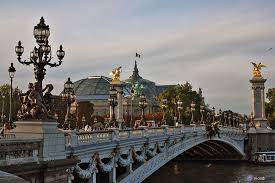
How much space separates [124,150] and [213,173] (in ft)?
104

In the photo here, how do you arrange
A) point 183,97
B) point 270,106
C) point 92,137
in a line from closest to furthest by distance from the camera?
point 92,137
point 183,97
point 270,106

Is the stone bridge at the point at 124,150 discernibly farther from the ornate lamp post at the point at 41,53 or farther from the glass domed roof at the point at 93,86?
the glass domed roof at the point at 93,86

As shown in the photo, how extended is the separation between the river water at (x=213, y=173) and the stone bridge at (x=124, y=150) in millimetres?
4785

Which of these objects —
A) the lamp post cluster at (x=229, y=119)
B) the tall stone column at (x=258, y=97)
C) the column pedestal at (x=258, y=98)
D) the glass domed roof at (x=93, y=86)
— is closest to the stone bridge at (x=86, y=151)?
the column pedestal at (x=258, y=98)

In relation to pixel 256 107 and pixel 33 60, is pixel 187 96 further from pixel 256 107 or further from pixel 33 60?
Result: pixel 33 60

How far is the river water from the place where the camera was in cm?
4819

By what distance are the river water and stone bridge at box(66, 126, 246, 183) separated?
4.79 m

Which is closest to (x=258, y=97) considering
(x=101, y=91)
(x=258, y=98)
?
(x=258, y=98)

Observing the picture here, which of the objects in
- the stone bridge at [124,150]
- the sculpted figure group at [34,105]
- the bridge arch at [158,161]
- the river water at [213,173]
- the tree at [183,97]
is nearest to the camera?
the sculpted figure group at [34,105]

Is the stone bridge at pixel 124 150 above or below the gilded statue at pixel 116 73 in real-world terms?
below

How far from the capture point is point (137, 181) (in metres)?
28.6

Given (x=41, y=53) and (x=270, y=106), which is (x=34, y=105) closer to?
(x=41, y=53)

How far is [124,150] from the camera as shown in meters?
25.8

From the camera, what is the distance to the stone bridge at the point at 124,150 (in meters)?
19.5
